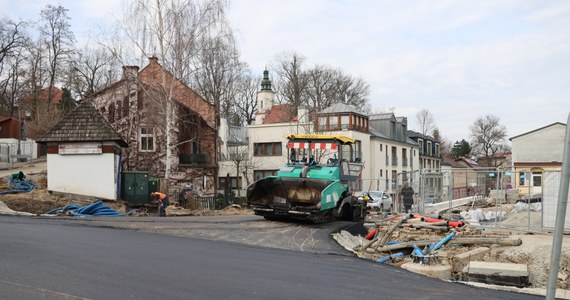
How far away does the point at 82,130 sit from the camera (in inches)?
916

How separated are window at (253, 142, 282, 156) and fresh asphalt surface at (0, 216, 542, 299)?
41760 millimetres

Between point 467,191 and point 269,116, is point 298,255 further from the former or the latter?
point 269,116

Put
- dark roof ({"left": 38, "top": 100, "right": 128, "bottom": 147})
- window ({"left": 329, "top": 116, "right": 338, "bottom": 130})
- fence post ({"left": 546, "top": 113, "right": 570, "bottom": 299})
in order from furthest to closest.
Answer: window ({"left": 329, "top": 116, "right": 338, "bottom": 130}) → dark roof ({"left": 38, "top": 100, "right": 128, "bottom": 147}) → fence post ({"left": 546, "top": 113, "right": 570, "bottom": 299})

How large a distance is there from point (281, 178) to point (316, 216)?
164 centimetres

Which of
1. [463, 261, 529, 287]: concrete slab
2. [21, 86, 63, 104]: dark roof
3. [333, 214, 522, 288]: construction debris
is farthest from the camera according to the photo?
[21, 86, 63, 104]: dark roof

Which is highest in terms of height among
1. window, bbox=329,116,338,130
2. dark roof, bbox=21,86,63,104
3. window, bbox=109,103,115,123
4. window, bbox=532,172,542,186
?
dark roof, bbox=21,86,63,104

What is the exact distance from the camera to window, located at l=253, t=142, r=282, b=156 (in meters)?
53.7

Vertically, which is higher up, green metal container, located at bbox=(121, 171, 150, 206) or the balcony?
the balcony

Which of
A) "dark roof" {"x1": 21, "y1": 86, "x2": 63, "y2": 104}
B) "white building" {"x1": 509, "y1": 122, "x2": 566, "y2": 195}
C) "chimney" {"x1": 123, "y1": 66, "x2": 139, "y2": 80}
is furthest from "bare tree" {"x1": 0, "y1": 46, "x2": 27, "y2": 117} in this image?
"white building" {"x1": 509, "y1": 122, "x2": 566, "y2": 195}

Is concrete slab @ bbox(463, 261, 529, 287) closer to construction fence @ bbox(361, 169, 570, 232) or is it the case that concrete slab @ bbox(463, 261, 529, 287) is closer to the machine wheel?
construction fence @ bbox(361, 169, 570, 232)

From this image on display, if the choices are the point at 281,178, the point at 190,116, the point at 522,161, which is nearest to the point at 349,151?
the point at 281,178

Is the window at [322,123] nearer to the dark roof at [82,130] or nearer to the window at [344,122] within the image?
the window at [344,122]

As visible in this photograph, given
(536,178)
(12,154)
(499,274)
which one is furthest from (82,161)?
(12,154)

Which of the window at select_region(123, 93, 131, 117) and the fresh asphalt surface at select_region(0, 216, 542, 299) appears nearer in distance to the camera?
the fresh asphalt surface at select_region(0, 216, 542, 299)
